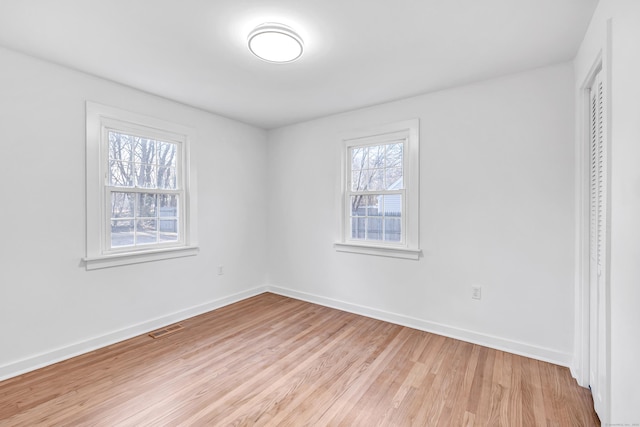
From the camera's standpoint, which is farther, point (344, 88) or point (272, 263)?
point (272, 263)

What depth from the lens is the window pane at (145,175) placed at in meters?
3.11

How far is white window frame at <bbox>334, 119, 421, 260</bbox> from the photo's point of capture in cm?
319

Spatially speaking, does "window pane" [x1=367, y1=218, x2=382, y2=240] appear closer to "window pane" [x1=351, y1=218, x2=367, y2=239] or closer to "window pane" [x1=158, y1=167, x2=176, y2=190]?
"window pane" [x1=351, y1=218, x2=367, y2=239]

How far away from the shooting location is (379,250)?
3.46 metres

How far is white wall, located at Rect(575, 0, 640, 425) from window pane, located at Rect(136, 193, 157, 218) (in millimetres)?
3725

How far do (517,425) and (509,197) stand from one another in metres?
1.78

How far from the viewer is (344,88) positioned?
9.80 ft

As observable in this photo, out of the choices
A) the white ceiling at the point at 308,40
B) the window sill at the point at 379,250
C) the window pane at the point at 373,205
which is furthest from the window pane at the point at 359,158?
the window sill at the point at 379,250

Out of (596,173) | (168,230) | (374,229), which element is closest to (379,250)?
(374,229)

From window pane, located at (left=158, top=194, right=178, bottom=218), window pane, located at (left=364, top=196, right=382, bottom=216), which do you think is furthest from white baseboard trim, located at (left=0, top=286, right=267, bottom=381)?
window pane, located at (left=364, top=196, right=382, bottom=216)

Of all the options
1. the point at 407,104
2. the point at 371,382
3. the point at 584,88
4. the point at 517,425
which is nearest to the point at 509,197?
the point at 584,88

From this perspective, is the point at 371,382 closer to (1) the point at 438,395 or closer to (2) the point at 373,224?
(1) the point at 438,395

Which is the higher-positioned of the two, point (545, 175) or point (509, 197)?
point (545, 175)

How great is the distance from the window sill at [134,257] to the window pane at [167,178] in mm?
736
